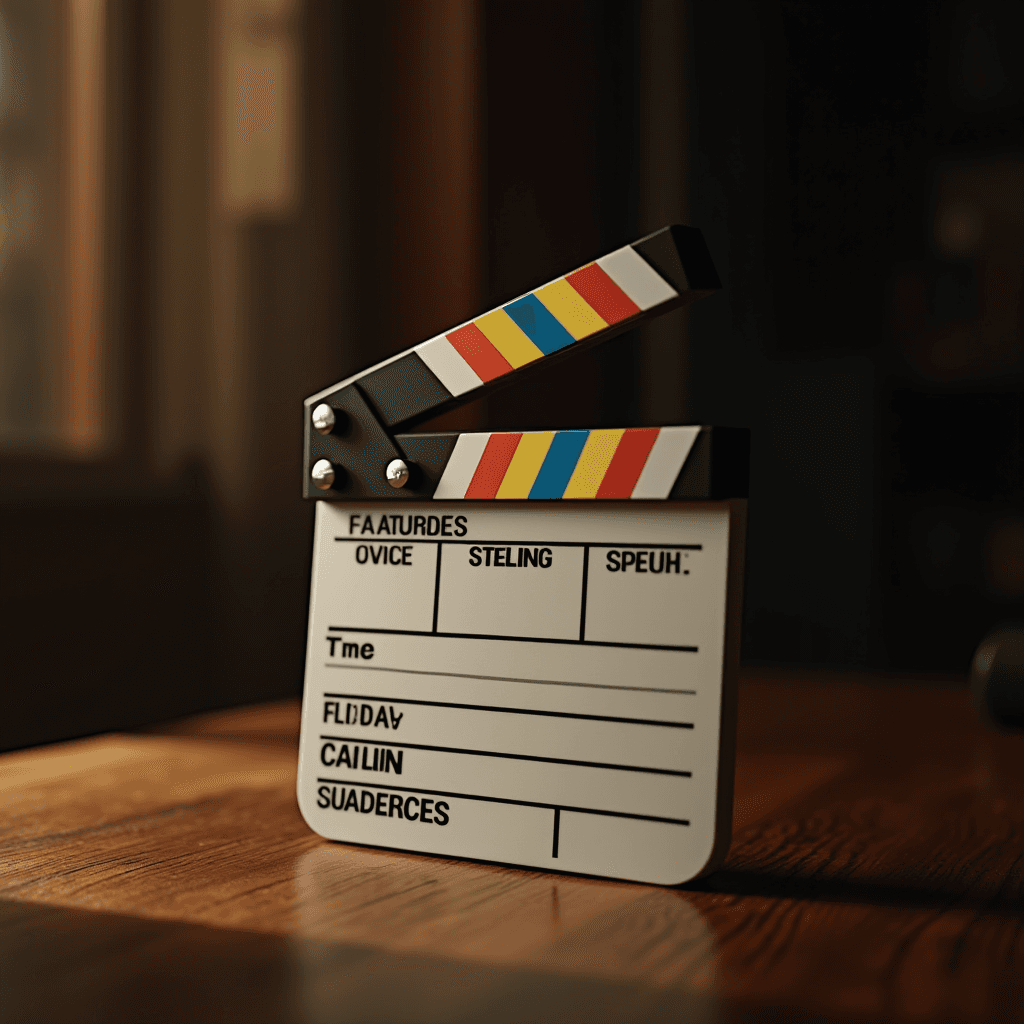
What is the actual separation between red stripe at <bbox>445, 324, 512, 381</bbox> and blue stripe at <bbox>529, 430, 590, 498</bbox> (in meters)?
0.06

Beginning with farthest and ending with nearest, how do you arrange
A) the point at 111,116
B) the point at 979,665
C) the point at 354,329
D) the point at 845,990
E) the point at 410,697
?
1. the point at 354,329
2. the point at 111,116
3. the point at 979,665
4. the point at 410,697
5. the point at 845,990

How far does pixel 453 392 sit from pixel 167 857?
1.14 ft

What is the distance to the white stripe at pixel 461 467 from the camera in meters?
0.74

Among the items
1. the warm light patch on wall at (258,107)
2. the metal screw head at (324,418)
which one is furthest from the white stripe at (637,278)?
the warm light patch on wall at (258,107)

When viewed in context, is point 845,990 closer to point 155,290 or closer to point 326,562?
point 326,562

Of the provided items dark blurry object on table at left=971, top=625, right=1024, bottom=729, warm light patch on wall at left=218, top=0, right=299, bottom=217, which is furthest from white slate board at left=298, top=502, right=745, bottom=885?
warm light patch on wall at left=218, top=0, right=299, bottom=217

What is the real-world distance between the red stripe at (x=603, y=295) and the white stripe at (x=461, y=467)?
0.35 ft

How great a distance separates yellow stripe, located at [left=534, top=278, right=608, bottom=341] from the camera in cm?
70

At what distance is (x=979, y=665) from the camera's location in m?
1.11

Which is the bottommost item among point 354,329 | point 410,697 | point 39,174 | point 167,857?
point 167,857

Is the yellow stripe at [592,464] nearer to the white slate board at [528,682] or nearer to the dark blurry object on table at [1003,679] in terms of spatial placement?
the white slate board at [528,682]

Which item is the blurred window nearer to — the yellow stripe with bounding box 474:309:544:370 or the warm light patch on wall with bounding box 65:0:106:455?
the warm light patch on wall with bounding box 65:0:106:455

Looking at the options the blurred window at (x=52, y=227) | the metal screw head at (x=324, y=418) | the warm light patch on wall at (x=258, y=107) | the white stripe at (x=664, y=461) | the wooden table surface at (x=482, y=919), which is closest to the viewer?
the wooden table surface at (x=482, y=919)

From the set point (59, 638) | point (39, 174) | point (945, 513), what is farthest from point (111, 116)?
point (945, 513)
